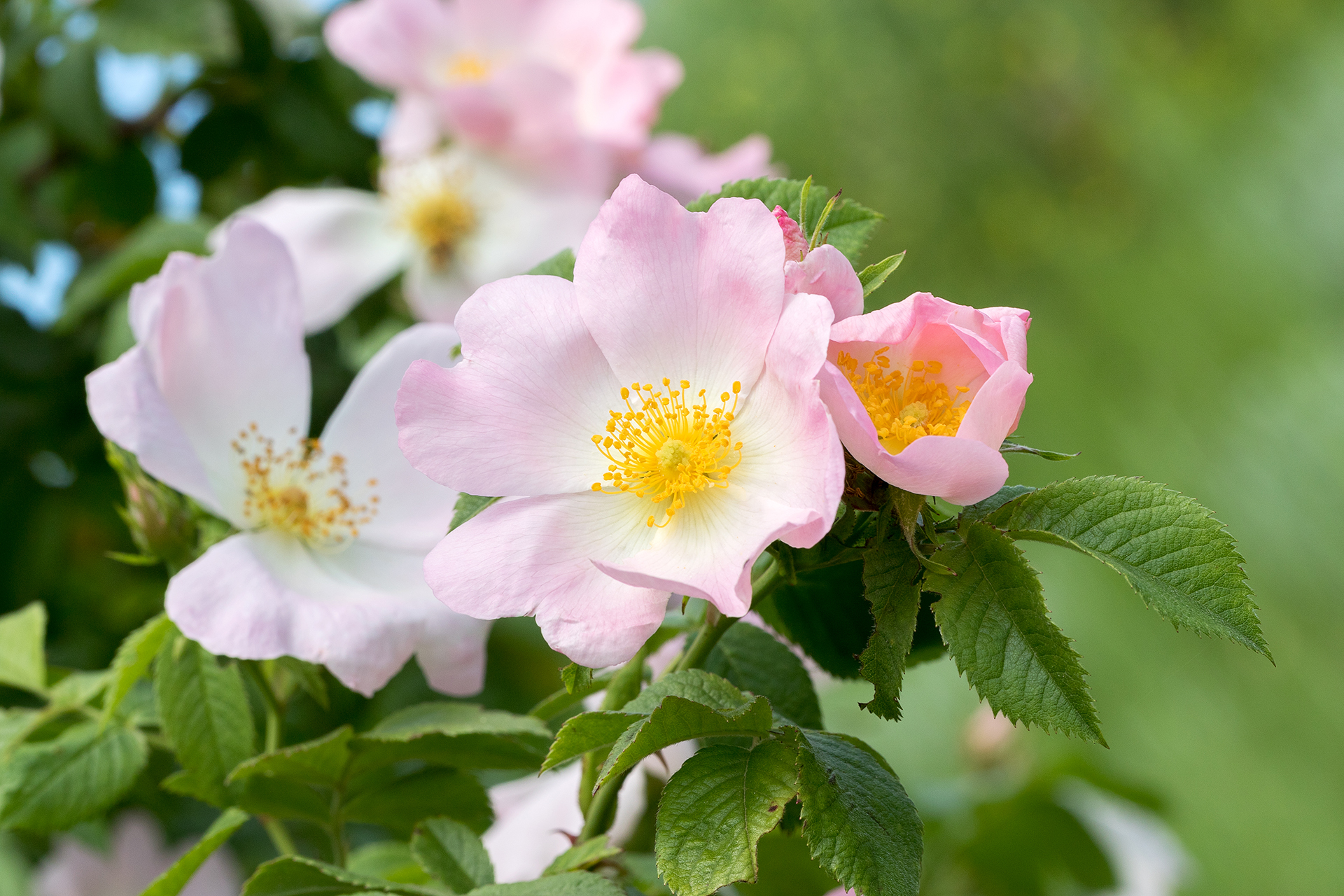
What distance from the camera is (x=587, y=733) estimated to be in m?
0.33

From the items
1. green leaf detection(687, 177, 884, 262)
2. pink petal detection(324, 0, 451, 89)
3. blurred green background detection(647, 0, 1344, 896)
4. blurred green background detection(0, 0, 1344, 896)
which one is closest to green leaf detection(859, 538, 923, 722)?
green leaf detection(687, 177, 884, 262)

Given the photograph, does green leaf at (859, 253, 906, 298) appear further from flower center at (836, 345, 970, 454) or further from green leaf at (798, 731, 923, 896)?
green leaf at (798, 731, 923, 896)

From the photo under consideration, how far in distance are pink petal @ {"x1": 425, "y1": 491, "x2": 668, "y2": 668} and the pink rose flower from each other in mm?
75

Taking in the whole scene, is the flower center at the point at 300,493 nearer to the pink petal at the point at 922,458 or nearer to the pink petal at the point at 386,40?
the pink petal at the point at 922,458

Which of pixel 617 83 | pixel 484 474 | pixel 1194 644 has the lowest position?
pixel 1194 644

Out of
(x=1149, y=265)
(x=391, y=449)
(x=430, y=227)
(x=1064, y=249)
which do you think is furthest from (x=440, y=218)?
(x=1064, y=249)

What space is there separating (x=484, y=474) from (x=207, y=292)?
8.2 inches

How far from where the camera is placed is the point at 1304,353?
2.90 m

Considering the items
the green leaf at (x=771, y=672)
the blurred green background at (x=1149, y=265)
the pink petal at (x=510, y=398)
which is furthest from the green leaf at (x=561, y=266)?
the blurred green background at (x=1149, y=265)

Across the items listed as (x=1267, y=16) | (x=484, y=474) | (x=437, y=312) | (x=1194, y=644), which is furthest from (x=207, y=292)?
(x=1267, y=16)

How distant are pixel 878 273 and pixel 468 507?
152 millimetres

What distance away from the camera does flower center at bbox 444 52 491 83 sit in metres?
0.95

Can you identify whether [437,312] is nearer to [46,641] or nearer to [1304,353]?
[46,641]

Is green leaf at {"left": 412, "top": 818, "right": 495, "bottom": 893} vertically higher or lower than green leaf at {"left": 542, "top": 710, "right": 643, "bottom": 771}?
lower
